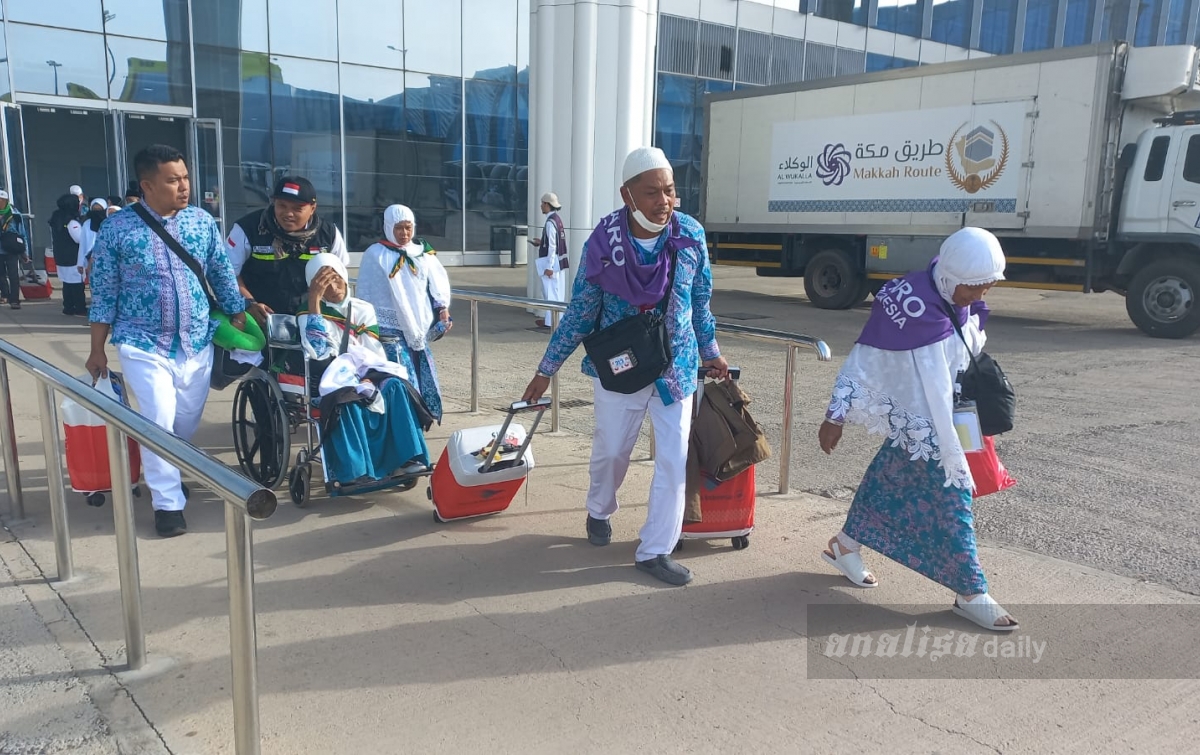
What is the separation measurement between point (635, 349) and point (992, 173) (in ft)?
38.3

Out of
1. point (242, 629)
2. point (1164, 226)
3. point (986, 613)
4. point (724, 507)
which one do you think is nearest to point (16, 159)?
point (724, 507)

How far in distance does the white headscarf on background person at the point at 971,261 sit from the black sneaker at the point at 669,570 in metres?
1.62

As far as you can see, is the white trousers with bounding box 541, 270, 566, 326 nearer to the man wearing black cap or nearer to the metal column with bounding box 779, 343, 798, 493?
the man wearing black cap

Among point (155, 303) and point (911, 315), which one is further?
point (155, 303)

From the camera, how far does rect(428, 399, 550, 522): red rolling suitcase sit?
4.43 metres

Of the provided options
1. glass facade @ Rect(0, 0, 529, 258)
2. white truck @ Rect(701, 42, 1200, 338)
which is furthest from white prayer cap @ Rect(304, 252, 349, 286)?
glass facade @ Rect(0, 0, 529, 258)

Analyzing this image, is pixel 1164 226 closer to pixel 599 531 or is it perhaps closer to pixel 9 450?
pixel 599 531

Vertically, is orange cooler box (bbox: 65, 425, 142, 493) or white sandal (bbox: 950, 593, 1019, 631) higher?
orange cooler box (bbox: 65, 425, 142, 493)

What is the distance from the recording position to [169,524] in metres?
4.34

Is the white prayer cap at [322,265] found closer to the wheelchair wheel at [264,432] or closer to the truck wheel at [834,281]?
the wheelchair wheel at [264,432]

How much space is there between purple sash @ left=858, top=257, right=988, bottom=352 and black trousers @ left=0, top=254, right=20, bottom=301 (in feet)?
43.6

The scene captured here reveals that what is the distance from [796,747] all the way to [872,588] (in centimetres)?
134

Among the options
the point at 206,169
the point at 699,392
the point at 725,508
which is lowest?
the point at 725,508

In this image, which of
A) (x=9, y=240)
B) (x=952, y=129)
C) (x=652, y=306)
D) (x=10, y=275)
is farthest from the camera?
(x=952, y=129)
